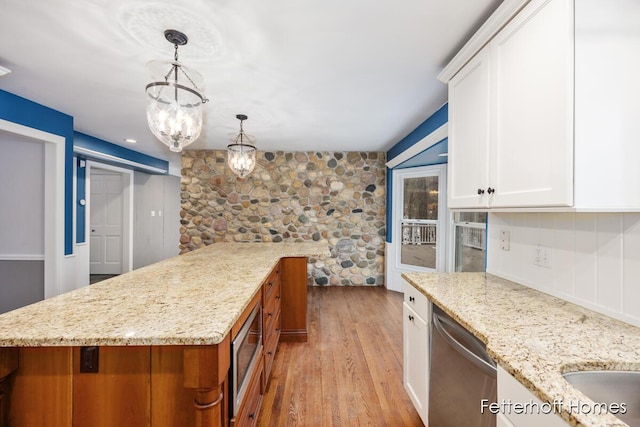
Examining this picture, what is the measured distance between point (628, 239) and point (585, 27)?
0.78 meters

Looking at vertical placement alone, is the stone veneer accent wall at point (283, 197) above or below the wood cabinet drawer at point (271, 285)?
above

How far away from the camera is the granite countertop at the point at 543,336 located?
0.76 meters

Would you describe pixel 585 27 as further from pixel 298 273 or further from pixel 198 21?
pixel 298 273

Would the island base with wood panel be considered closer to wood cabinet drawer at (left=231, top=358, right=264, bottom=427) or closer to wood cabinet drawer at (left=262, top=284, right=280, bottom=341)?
wood cabinet drawer at (left=231, top=358, right=264, bottom=427)

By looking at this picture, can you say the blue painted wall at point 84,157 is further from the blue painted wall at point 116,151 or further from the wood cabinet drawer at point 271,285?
the wood cabinet drawer at point 271,285

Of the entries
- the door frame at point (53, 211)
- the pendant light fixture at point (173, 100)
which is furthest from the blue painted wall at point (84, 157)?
the pendant light fixture at point (173, 100)

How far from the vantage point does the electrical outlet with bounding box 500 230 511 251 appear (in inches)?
69.0

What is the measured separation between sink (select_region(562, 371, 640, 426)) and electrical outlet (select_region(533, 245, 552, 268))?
2.22 feet

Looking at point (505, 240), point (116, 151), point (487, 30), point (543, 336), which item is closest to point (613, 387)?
point (543, 336)

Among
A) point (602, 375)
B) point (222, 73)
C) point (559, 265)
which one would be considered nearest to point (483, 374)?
point (602, 375)

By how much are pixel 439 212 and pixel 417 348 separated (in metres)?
2.83

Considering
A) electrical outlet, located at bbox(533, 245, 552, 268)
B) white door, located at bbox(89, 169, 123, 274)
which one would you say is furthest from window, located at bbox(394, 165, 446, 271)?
white door, located at bbox(89, 169, 123, 274)

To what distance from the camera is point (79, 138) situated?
4.05 metres

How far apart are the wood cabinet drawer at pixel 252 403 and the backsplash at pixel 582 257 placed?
158 cm
